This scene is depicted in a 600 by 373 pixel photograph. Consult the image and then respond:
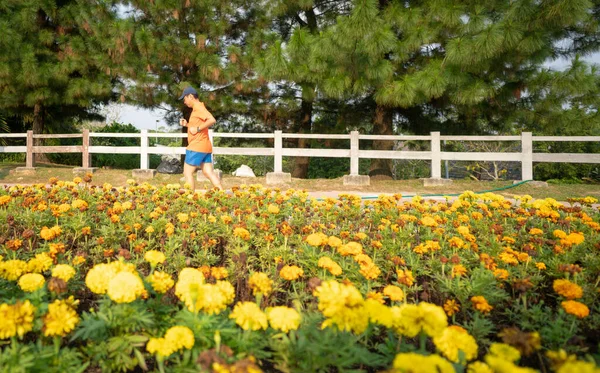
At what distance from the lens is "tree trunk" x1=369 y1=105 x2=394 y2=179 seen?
11.2m

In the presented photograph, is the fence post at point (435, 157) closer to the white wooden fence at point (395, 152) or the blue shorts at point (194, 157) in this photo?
the white wooden fence at point (395, 152)

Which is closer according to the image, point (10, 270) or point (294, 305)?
point (10, 270)

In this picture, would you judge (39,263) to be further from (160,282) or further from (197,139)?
(197,139)

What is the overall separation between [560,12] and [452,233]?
654cm

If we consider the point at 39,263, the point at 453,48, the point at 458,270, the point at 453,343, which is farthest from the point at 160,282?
the point at 453,48

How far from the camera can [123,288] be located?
121 cm

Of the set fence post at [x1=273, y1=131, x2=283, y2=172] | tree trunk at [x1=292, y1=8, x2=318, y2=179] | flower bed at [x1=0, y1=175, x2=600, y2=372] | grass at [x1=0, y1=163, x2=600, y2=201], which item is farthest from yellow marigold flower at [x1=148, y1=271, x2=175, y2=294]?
tree trunk at [x1=292, y1=8, x2=318, y2=179]

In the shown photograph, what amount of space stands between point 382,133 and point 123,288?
10.5m

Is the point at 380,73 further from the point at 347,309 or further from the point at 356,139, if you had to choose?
the point at 347,309

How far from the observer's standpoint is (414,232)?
122 inches

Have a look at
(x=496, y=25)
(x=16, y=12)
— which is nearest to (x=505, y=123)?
(x=496, y=25)

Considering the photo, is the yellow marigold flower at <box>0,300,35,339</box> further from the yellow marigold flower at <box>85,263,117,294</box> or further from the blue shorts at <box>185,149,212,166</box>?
the blue shorts at <box>185,149,212,166</box>

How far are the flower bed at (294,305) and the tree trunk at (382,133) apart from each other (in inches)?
314

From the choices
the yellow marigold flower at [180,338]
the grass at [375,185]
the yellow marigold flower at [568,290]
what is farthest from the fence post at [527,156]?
the yellow marigold flower at [180,338]
